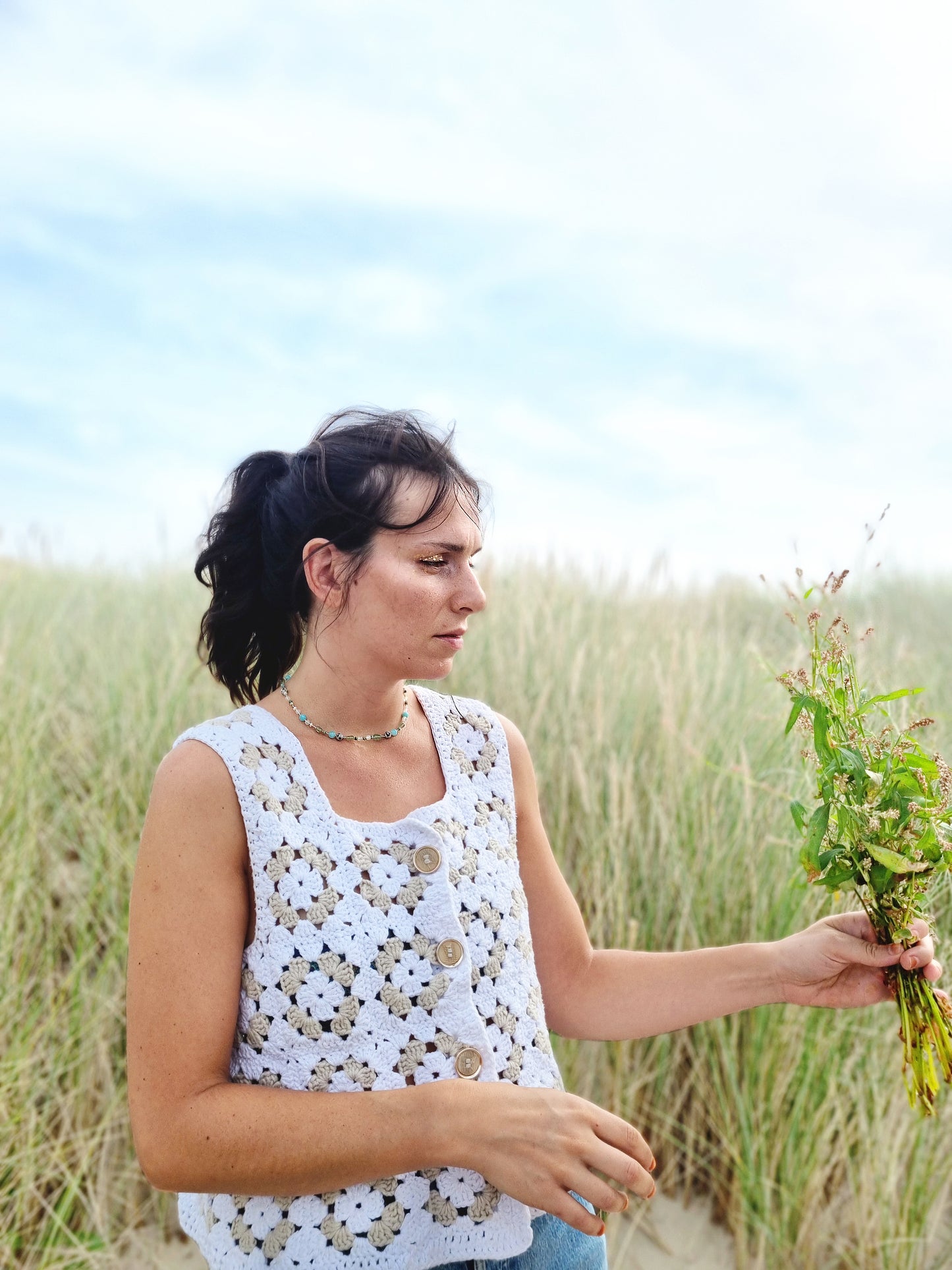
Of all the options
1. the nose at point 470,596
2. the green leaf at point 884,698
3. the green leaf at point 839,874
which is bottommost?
the green leaf at point 839,874

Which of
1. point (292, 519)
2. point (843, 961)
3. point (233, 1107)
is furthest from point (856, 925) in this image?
point (292, 519)

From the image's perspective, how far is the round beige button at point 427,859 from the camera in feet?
4.99

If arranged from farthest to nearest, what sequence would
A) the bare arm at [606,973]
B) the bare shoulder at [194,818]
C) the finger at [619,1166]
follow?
the bare arm at [606,973] < the bare shoulder at [194,818] < the finger at [619,1166]

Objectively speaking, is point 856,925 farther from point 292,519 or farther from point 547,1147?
point 292,519

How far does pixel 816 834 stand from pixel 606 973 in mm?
451

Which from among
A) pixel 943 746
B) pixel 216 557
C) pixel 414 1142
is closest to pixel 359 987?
pixel 414 1142

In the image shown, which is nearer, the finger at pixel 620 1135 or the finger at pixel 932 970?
the finger at pixel 620 1135

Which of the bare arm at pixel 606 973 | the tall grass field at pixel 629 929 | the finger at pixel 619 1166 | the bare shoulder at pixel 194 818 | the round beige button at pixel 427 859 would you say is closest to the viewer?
the finger at pixel 619 1166

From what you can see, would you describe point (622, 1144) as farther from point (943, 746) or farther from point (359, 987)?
point (943, 746)

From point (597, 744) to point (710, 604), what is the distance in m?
5.22

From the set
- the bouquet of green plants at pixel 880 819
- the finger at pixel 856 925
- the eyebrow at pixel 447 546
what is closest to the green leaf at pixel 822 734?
the bouquet of green plants at pixel 880 819

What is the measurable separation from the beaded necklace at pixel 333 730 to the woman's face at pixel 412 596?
0.11 metres

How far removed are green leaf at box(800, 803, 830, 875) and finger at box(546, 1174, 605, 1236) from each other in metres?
0.58

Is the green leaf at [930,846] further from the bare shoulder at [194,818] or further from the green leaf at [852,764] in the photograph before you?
the bare shoulder at [194,818]
